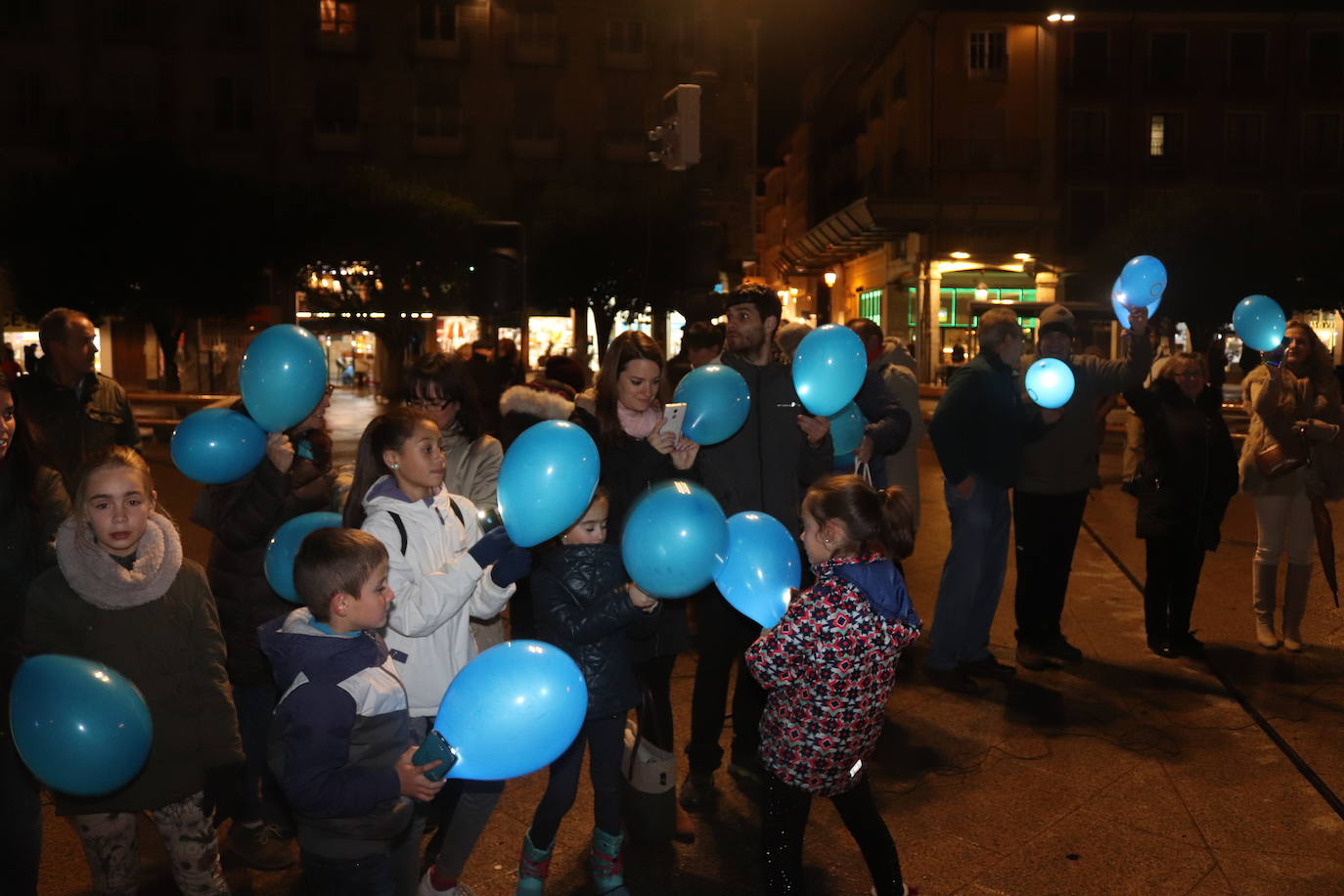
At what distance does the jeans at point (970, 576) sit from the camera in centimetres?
569

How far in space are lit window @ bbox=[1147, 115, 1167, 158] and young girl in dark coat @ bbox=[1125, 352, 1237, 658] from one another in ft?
131

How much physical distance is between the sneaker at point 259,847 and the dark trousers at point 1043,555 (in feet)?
12.9

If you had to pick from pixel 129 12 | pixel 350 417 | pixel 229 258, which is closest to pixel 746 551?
pixel 350 417

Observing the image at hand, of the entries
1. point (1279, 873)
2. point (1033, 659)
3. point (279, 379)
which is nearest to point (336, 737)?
point (279, 379)

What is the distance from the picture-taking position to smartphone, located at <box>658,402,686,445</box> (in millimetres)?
3881

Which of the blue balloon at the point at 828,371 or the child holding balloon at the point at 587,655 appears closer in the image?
the child holding balloon at the point at 587,655

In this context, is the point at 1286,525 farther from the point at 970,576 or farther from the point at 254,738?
the point at 254,738

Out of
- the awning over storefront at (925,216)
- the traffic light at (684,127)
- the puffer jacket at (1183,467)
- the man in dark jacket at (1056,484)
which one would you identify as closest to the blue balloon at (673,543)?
the man in dark jacket at (1056,484)

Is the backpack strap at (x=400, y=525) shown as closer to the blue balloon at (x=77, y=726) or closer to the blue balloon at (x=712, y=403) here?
the blue balloon at (x=77, y=726)

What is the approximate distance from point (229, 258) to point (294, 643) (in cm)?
3126

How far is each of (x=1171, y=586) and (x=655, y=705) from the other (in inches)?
144

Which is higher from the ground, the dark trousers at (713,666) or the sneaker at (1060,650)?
the dark trousers at (713,666)

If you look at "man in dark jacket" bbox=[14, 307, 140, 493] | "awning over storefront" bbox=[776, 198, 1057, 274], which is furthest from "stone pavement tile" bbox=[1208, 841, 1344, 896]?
"awning over storefront" bbox=[776, 198, 1057, 274]

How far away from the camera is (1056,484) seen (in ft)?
19.1
